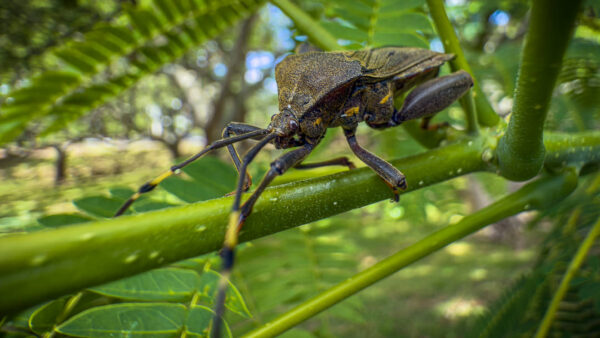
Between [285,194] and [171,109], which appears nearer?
[285,194]

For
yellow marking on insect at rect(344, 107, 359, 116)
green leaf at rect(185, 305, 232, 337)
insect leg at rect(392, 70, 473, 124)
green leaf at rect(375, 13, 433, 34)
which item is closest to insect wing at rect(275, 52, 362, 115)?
yellow marking on insect at rect(344, 107, 359, 116)

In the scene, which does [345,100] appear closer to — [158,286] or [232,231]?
[232,231]

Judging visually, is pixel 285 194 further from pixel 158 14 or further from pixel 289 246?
pixel 158 14

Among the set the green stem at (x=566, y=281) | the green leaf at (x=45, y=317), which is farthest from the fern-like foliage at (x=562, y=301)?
the green leaf at (x=45, y=317)

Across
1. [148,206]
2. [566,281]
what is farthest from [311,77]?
[566,281]

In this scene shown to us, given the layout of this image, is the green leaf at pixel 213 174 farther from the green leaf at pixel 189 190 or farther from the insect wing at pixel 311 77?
the insect wing at pixel 311 77

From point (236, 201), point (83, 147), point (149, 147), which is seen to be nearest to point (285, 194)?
point (236, 201)
